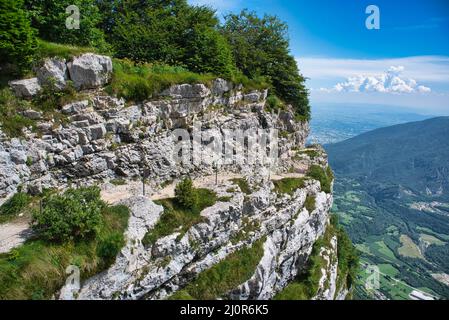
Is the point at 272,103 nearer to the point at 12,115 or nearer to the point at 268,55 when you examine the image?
the point at 268,55

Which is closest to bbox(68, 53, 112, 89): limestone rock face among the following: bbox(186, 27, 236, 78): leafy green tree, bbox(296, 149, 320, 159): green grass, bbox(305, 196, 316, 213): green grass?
bbox(186, 27, 236, 78): leafy green tree

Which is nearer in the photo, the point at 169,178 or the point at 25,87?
the point at 25,87

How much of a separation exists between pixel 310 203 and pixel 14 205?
2790 centimetres

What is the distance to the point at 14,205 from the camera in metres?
17.0

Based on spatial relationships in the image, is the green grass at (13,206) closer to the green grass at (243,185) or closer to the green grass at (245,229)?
the green grass at (245,229)

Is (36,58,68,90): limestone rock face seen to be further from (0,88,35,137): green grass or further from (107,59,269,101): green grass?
(107,59,269,101): green grass

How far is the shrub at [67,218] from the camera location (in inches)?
601

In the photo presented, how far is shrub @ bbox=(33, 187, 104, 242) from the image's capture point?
50.1 ft

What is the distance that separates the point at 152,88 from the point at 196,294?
1715 centimetres

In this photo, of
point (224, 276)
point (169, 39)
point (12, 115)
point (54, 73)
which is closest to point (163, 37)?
point (169, 39)

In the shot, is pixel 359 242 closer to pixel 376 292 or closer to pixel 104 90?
pixel 376 292

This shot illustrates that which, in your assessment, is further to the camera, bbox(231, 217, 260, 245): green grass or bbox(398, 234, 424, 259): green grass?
bbox(398, 234, 424, 259): green grass

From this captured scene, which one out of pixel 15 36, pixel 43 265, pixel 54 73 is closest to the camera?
pixel 43 265

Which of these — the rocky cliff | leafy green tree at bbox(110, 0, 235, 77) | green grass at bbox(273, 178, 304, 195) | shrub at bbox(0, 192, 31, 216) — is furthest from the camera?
leafy green tree at bbox(110, 0, 235, 77)
